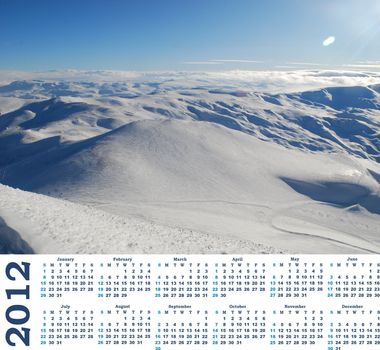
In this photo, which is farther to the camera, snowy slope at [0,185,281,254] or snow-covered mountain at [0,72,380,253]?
snow-covered mountain at [0,72,380,253]

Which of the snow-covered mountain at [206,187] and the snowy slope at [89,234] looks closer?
the snowy slope at [89,234]

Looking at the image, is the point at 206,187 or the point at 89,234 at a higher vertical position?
the point at 89,234

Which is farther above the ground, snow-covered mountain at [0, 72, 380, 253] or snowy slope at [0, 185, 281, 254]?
Answer: snowy slope at [0, 185, 281, 254]

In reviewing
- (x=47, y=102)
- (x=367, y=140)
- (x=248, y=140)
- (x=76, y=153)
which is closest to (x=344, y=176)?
(x=248, y=140)

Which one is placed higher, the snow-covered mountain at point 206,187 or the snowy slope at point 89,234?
the snowy slope at point 89,234
